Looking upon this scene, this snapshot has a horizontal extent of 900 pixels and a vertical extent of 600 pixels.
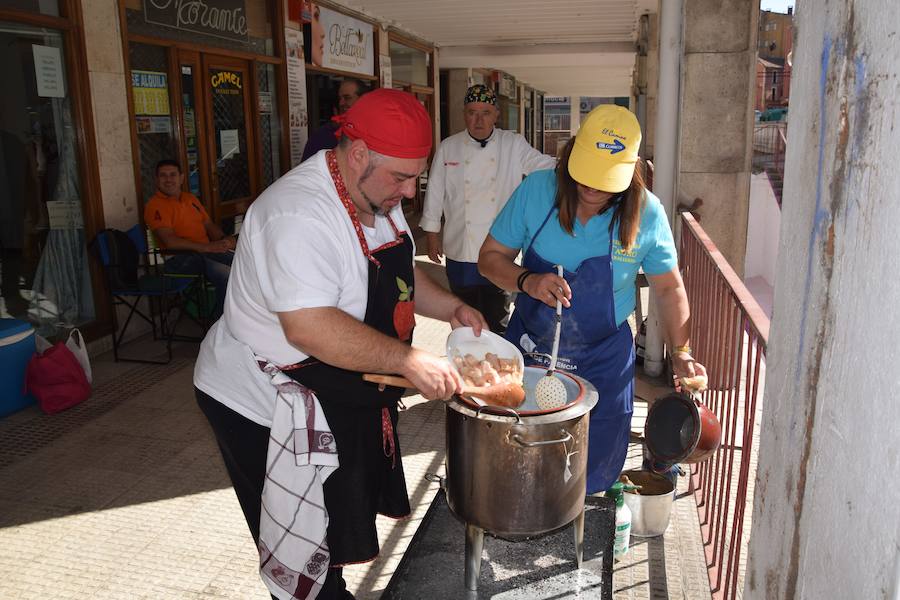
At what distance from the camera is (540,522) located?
7.55 ft

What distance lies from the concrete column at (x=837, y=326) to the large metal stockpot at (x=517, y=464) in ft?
2.17

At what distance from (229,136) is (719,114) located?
531 centimetres

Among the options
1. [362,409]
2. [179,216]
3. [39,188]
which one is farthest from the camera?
[179,216]

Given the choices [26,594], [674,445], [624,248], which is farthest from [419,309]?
[26,594]

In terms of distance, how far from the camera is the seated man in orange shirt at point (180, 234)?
21.2 ft

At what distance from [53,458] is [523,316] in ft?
10.5

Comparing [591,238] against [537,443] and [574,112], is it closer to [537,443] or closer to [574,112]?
[537,443]

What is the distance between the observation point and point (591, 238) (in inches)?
115

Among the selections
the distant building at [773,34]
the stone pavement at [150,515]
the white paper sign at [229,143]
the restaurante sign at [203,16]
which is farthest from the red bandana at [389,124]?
the distant building at [773,34]

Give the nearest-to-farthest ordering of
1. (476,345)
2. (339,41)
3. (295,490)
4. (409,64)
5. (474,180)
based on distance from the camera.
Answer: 1. (295,490)
2. (476,345)
3. (474,180)
4. (339,41)
5. (409,64)

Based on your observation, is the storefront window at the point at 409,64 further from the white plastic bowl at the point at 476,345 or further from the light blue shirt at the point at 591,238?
the white plastic bowl at the point at 476,345

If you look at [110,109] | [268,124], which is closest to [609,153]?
[110,109]

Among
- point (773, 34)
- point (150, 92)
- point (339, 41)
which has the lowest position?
point (150, 92)

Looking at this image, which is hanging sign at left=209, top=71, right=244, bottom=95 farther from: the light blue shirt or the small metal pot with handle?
the small metal pot with handle
